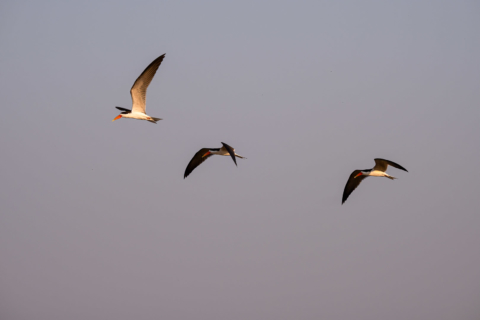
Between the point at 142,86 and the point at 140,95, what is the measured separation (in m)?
0.43

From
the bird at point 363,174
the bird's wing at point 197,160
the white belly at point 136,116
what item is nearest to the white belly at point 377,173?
the bird at point 363,174

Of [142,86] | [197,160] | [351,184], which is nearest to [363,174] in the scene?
[351,184]

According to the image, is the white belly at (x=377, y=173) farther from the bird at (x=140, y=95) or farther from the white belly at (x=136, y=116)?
the white belly at (x=136, y=116)

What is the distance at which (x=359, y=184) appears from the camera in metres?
25.7

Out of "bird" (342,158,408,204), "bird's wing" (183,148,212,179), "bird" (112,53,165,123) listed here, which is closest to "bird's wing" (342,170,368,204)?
"bird" (342,158,408,204)

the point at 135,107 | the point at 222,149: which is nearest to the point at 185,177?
the point at 222,149

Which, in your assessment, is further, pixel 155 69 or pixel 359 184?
pixel 359 184

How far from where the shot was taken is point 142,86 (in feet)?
78.4

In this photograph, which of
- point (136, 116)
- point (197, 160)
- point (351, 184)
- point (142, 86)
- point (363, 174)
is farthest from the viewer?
point (197, 160)

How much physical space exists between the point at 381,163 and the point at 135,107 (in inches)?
445

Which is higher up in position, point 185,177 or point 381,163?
point 381,163

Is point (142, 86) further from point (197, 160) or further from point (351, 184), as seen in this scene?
point (351, 184)

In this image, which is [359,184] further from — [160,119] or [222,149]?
[160,119]

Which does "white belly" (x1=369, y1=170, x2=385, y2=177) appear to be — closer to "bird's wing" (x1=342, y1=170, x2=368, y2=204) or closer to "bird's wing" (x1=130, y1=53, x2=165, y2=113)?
"bird's wing" (x1=342, y1=170, x2=368, y2=204)
